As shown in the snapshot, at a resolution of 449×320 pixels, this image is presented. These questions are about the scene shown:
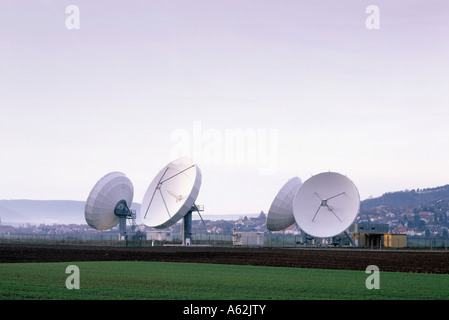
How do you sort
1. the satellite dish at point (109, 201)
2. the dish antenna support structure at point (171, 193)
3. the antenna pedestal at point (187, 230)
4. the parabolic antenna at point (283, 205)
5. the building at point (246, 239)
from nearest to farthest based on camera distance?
1. the dish antenna support structure at point (171, 193)
2. the parabolic antenna at point (283, 205)
3. the satellite dish at point (109, 201)
4. the antenna pedestal at point (187, 230)
5. the building at point (246, 239)

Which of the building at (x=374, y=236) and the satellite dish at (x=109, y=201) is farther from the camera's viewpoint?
the building at (x=374, y=236)

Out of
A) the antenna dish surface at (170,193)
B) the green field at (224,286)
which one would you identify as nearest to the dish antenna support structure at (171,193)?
the antenna dish surface at (170,193)

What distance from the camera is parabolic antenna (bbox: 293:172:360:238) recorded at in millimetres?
100875

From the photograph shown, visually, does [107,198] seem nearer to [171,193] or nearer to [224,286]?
[171,193]

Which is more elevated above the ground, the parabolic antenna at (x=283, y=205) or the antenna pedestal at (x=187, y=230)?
the parabolic antenna at (x=283, y=205)

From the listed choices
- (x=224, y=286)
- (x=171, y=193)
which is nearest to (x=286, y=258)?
(x=224, y=286)

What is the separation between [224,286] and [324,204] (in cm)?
7069

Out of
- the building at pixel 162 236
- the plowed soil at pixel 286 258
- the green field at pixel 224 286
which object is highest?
the green field at pixel 224 286

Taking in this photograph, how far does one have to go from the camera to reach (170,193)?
10525cm

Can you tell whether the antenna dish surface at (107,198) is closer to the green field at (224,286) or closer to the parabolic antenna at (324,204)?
the parabolic antenna at (324,204)

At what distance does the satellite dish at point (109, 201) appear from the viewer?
114 meters
